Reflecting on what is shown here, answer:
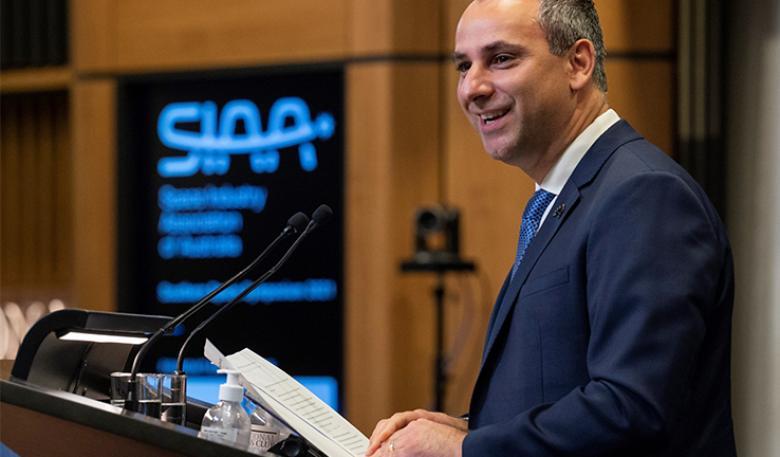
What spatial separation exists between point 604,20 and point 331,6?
1.44m

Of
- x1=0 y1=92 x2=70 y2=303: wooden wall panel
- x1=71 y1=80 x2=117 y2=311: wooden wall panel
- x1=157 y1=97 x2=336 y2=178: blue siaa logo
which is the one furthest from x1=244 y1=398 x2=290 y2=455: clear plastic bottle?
x1=0 y1=92 x2=70 y2=303: wooden wall panel

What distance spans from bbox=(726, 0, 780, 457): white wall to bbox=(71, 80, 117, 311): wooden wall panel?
3.35 metres

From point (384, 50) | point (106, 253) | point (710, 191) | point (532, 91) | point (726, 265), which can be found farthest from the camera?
point (106, 253)

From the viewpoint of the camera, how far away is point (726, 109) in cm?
541

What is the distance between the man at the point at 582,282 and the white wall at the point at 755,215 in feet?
9.50

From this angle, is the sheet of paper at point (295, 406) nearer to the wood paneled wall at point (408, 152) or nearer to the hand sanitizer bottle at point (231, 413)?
the hand sanitizer bottle at point (231, 413)

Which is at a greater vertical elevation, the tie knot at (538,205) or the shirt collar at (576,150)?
the shirt collar at (576,150)

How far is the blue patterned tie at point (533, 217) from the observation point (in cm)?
215

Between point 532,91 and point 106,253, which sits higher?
point 532,91

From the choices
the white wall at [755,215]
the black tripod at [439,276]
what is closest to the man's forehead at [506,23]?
the white wall at [755,215]

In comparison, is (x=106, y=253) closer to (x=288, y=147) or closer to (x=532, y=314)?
(x=288, y=147)

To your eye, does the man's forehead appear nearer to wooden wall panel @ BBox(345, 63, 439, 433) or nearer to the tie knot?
the tie knot

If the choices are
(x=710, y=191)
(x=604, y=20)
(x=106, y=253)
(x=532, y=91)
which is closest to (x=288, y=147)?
(x=106, y=253)

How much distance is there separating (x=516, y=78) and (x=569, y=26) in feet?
0.47
